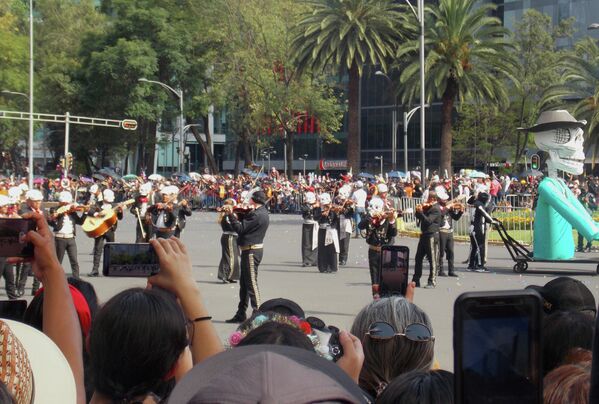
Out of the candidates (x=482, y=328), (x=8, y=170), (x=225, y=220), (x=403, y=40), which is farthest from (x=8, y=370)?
(x=8, y=170)

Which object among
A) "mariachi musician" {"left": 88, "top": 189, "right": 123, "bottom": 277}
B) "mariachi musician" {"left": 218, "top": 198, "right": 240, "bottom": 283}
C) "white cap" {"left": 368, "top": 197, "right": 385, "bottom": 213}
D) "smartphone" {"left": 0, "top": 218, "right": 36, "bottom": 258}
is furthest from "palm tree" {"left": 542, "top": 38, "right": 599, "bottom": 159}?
"smartphone" {"left": 0, "top": 218, "right": 36, "bottom": 258}

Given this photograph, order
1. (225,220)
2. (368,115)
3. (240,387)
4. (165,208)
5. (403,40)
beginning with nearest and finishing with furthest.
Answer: (240,387) → (225,220) → (165,208) → (403,40) → (368,115)

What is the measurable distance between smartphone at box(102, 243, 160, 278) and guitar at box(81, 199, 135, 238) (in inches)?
595

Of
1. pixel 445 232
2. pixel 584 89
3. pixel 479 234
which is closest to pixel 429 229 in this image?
pixel 445 232

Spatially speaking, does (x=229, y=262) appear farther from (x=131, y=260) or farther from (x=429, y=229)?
(x=131, y=260)

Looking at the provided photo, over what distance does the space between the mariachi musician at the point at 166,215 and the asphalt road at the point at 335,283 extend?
1.09m

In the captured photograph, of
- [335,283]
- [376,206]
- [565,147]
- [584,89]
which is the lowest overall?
[335,283]

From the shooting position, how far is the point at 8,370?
5.77 feet

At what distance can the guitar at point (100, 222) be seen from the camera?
18.3m

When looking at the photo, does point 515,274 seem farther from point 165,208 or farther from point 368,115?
point 368,115

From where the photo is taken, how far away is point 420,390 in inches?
88.7

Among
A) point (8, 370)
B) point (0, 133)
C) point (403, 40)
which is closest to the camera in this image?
point (8, 370)

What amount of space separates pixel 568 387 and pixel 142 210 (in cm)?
1799

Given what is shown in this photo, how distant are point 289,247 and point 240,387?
79.6 feet
